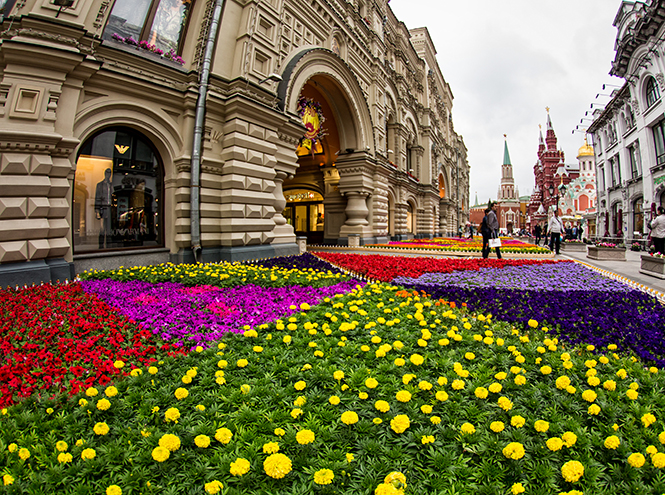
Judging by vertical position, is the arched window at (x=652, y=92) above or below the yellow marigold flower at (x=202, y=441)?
above

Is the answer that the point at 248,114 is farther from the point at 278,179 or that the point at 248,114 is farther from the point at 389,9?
the point at 389,9

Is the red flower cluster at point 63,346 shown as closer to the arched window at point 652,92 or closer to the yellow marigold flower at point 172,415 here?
the yellow marigold flower at point 172,415

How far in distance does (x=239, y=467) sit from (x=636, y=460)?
6.90 ft

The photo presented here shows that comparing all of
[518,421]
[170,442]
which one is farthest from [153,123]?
[518,421]

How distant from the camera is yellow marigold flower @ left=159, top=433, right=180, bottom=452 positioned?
174cm

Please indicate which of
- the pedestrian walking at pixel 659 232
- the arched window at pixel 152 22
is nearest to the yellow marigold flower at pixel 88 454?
the arched window at pixel 152 22

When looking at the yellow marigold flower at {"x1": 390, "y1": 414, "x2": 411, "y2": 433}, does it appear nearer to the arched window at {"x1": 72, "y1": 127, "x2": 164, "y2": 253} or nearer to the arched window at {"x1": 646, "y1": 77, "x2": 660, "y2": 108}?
the arched window at {"x1": 72, "y1": 127, "x2": 164, "y2": 253}

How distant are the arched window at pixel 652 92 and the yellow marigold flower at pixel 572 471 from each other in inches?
1233

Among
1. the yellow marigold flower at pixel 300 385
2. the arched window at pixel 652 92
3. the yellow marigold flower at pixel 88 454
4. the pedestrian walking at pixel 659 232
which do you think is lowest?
the yellow marigold flower at pixel 88 454

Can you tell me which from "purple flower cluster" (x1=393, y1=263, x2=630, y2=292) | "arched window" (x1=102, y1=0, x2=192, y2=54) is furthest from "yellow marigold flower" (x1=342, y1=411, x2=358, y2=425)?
"arched window" (x1=102, y1=0, x2=192, y2=54)

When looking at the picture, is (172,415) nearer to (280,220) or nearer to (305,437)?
(305,437)

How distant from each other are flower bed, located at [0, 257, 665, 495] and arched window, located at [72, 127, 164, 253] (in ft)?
22.3

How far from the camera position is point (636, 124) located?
79.5ft

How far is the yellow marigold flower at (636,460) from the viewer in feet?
5.29
